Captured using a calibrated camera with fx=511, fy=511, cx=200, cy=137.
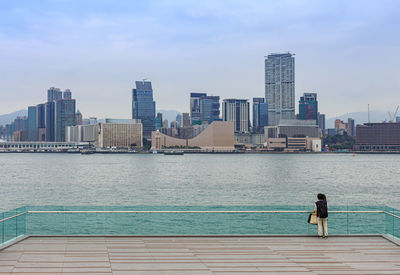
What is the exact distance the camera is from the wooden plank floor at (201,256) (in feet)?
31.5

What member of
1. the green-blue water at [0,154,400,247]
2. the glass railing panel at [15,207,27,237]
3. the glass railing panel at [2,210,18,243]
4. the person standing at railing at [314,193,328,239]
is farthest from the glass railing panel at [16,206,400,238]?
the glass railing panel at [2,210,18,243]

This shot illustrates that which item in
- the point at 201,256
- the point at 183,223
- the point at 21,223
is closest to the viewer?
the point at 201,256

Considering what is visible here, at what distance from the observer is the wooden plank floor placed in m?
9.61

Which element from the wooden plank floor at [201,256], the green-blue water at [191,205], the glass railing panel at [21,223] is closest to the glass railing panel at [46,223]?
the green-blue water at [191,205]

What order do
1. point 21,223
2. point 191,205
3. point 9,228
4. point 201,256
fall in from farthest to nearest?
point 191,205
point 21,223
point 9,228
point 201,256

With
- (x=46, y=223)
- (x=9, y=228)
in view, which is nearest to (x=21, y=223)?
(x=9, y=228)

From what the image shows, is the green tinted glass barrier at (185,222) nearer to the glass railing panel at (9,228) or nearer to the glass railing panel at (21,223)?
the glass railing panel at (21,223)

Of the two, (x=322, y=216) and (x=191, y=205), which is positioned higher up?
(x=322, y=216)

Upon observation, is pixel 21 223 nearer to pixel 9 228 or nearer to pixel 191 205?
pixel 9 228

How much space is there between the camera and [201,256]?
10750mm

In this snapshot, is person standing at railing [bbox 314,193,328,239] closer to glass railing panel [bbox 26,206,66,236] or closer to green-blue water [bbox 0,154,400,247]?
green-blue water [bbox 0,154,400,247]

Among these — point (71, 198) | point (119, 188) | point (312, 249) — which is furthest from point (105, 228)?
point (119, 188)

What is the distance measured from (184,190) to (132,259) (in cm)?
4321

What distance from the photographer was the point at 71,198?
151 ft
